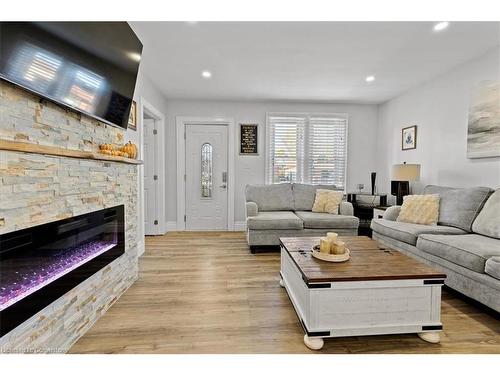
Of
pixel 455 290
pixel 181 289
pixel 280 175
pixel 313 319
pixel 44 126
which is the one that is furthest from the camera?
pixel 280 175

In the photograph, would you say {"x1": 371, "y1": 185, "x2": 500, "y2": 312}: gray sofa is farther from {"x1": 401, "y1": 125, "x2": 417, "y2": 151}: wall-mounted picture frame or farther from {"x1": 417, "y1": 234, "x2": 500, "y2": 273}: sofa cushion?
{"x1": 401, "y1": 125, "x2": 417, "y2": 151}: wall-mounted picture frame

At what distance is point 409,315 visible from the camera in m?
1.71

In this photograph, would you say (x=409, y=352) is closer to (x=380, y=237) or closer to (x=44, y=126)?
(x=380, y=237)

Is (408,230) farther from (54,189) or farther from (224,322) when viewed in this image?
(54,189)

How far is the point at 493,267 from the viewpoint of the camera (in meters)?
1.87

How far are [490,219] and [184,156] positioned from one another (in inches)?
170

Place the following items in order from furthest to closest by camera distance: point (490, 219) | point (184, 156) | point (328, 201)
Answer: point (184, 156) → point (328, 201) → point (490, 219)

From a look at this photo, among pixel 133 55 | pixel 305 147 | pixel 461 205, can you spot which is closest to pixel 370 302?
pixel 461 205

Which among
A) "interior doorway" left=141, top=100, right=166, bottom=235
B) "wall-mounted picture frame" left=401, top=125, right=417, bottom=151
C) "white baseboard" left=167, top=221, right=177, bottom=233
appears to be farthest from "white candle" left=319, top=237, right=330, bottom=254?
"white baseboard" left=167, top=221, right=177, bottom=233

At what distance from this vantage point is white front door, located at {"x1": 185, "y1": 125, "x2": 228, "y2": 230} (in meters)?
4.90

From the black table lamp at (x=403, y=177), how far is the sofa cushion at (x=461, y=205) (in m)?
0.55

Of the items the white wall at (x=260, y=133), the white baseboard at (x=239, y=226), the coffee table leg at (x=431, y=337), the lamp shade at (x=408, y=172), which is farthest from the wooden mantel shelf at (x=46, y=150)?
the lamp shade at (x=408, y=172)

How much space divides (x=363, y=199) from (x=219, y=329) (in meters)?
3.43
